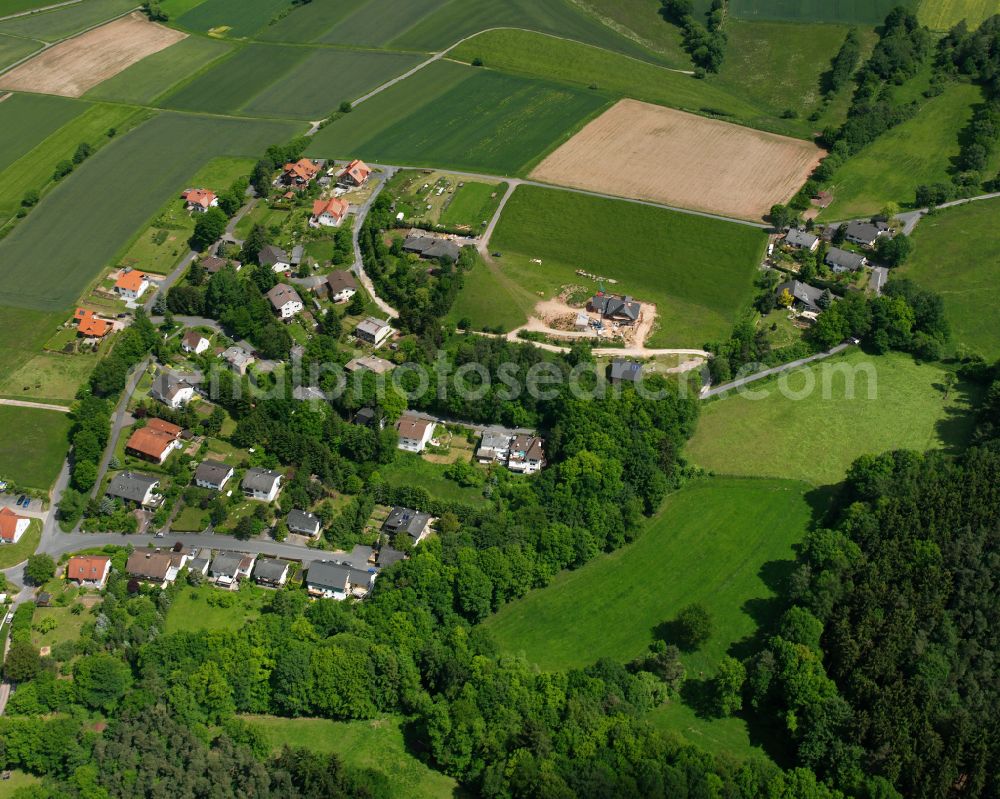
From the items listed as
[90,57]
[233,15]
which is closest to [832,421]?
[233,15]

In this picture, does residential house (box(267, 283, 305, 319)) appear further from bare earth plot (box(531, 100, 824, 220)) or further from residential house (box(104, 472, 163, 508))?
bare earth plot (box(531, 100, 824, 220))

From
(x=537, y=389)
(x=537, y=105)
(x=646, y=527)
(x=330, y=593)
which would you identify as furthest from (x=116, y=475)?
(x=537, y=105)

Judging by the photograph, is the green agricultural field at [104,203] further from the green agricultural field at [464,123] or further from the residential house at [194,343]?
the residential house at [194,343]

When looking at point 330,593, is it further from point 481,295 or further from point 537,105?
point 537,105

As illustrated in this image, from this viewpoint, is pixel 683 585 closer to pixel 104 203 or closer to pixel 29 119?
pixel 104 203

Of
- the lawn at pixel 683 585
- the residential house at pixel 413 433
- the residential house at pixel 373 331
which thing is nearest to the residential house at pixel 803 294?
the lawn at pixel 683 585
